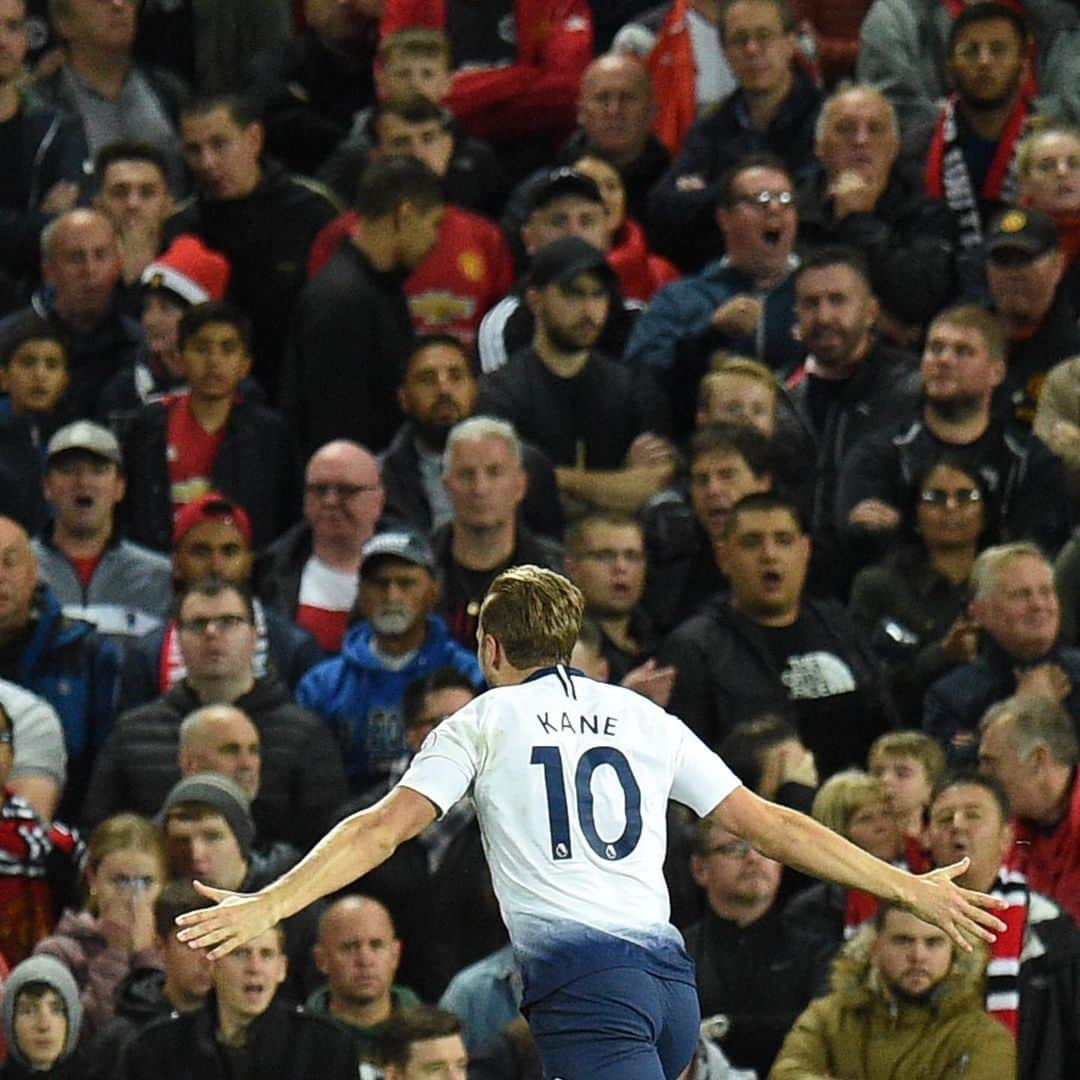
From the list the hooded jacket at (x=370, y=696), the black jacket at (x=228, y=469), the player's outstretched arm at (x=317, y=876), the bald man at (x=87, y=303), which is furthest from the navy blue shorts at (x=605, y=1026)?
the bald man at (x=87, y=303)

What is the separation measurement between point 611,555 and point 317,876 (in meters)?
4.85

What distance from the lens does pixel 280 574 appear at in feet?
40.8

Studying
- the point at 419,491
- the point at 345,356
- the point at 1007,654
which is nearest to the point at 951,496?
the point at 1007,654

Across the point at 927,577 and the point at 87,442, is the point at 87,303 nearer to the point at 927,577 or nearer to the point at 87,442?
the point at 87,442

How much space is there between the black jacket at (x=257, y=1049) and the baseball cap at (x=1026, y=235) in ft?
15.3

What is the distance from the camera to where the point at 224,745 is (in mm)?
10984

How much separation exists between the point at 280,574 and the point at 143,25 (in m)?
4.50

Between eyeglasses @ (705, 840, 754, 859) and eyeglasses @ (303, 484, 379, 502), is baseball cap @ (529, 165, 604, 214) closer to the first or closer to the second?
eyeglasses @ (303, 484, 379, 502)

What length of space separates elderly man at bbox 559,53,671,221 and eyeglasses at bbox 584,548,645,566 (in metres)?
3.06

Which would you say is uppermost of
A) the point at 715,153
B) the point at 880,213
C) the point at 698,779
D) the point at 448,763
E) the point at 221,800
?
the point at 715,153

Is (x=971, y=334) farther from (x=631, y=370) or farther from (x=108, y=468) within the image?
(x=108, y=468)

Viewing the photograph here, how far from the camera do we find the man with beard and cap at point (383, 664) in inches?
454

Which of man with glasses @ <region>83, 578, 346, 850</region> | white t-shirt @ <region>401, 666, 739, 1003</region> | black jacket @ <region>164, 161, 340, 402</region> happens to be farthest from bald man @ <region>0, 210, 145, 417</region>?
white t-shirt @ <region>401, 666, 739, 1003</region>

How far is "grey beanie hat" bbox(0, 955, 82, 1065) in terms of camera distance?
1000 cm
